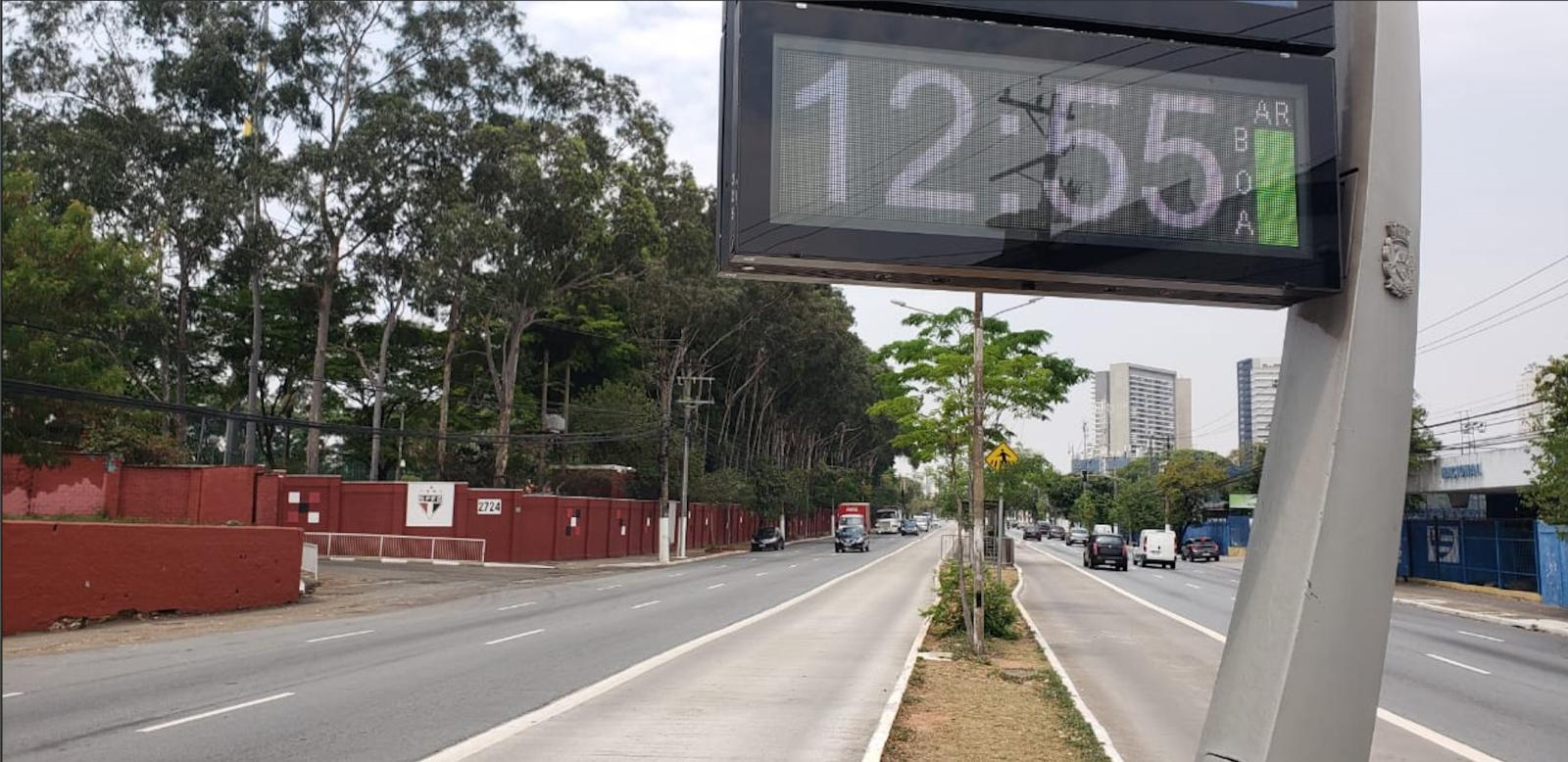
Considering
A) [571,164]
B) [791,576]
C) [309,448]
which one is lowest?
[791,576]

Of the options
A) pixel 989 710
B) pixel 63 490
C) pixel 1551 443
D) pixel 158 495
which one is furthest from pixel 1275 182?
pixel 63 490

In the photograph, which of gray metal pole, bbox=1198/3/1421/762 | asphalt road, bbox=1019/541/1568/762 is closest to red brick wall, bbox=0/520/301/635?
asphalt road, bbox=1019/541/1568/762

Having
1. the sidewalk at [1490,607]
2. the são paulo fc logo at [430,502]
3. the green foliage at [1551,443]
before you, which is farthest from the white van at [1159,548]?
the são paulo fc logo at [430,502]

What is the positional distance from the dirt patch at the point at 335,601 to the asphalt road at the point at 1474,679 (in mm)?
15556

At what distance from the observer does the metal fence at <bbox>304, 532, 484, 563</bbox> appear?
4722 centimetres

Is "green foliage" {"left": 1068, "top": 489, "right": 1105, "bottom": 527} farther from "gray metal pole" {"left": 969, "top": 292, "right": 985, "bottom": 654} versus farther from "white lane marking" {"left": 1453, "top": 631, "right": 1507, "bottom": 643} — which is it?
"gray metal pole" {"left": 969, "top": 292, "right": 985, "bottom": 654}

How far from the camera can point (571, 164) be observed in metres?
44.8

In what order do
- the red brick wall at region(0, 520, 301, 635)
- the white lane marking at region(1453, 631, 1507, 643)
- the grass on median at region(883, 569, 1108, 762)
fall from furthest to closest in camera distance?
1. the white lane marking at region(1453, 631, 1507, 643)
2. the red brick wall at region(0, 520, 301, 635)
3. the grass on median at region(883, 569, 1108, 762)

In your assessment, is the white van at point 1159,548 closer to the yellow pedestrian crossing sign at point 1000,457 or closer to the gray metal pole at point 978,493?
the yellow pedestrian crossing sign at point 1000,457

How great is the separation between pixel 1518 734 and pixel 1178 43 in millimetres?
10181

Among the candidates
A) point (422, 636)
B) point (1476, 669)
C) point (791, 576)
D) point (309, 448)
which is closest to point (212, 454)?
point (309, 448)

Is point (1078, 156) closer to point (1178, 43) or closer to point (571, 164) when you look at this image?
point (1178, 43)

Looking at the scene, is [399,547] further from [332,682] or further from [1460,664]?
[1460,664]

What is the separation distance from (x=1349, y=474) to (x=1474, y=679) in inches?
555
